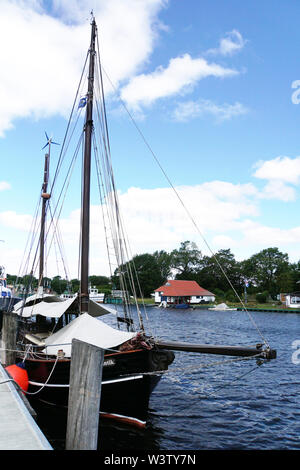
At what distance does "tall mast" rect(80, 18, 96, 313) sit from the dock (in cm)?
616

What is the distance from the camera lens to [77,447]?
21.5 feet

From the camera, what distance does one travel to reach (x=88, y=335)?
12141mm

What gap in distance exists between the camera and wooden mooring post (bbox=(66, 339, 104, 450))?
6.61 meters

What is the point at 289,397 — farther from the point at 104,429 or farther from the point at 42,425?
the point at 42,425

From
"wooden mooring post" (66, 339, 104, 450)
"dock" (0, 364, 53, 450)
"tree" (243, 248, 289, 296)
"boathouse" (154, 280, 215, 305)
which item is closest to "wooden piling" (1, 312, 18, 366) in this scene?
"dock" (0, 364, 53, 450)

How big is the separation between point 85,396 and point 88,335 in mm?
5599

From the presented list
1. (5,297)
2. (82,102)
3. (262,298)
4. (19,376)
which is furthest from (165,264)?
(19,376)

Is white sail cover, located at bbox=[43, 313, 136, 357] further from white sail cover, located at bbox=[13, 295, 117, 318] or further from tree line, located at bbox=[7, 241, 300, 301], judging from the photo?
tree line, located at bbox=[7, 241, 300, 301]

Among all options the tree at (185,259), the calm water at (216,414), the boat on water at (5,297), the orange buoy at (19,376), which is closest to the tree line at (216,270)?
the tree at (185,259)

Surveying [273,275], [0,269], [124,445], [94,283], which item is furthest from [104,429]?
[94,283]

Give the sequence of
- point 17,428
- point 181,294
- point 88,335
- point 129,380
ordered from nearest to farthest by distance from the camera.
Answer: point 17,428 → point 129,380 → point 88,335 → point 181,294

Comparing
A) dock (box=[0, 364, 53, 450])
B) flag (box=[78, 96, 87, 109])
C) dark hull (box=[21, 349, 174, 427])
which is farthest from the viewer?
flag (box=[78, 96, 87, 109])

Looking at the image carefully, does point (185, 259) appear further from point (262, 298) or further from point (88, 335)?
point (88, 335)

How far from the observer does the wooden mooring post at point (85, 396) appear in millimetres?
6605
